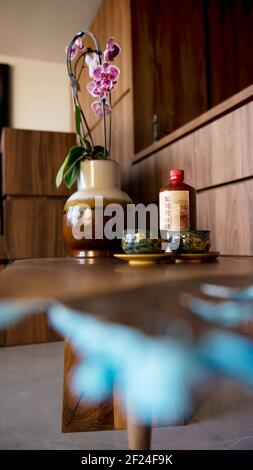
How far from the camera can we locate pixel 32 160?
2.01 m

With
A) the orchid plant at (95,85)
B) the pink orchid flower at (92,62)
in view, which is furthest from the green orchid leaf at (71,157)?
the pink orchid flower at (92,62)

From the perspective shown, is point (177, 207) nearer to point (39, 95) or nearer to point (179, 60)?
point (179, 60)

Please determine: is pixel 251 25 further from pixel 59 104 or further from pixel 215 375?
pixel 215 375

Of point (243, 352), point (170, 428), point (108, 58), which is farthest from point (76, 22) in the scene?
point (243, 352)

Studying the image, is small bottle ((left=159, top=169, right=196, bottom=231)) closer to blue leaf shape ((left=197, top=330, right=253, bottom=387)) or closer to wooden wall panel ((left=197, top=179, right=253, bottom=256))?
wooden wall panel ((left=197, top=179, right=253, bottom=256))

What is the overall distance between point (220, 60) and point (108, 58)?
116cm

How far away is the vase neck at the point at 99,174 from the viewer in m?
1.11

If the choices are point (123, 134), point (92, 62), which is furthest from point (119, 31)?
point (92, 62)

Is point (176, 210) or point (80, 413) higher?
point (176, 210)

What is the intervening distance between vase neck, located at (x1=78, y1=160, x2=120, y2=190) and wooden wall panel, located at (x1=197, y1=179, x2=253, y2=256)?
0.33 metres

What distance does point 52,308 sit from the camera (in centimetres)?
29

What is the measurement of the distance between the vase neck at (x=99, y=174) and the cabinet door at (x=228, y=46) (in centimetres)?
117

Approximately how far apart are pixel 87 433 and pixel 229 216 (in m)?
0.74
